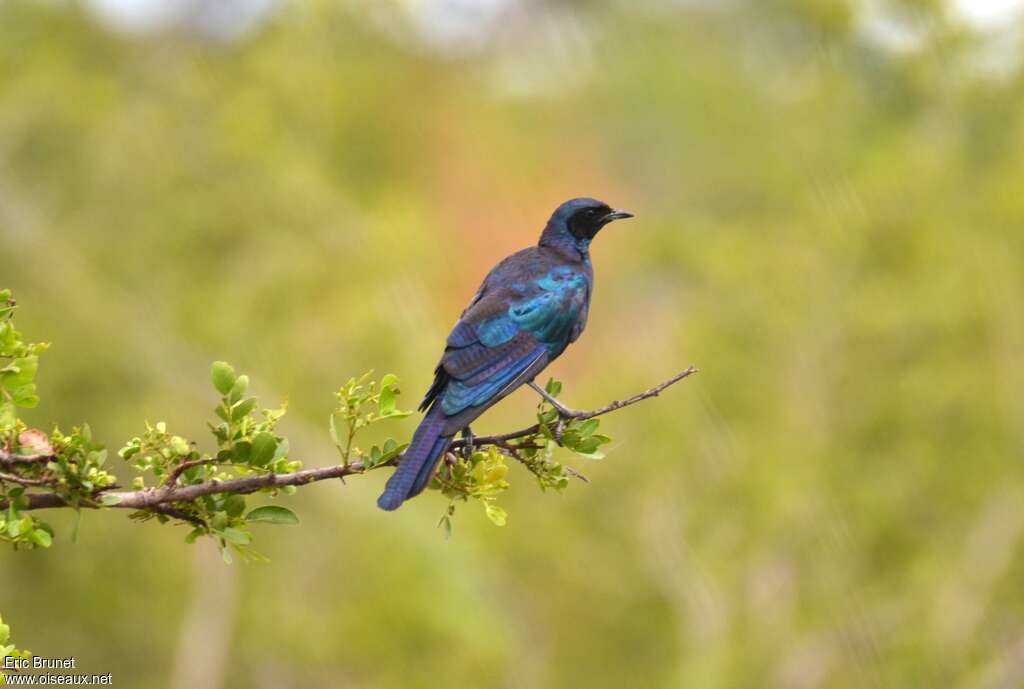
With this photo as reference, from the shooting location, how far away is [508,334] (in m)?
6.35

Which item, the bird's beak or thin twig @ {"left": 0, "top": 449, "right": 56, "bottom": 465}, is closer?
thin twig @ {"left": 0, "top": 449, "right": 56, "bottom": 465}

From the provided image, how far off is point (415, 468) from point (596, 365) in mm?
22085

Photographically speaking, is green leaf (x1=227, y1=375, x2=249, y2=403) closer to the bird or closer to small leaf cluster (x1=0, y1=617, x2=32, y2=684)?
the bird

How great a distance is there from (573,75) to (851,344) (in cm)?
2180

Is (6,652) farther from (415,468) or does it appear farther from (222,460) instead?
(415,468)

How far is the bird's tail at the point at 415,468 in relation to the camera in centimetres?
493

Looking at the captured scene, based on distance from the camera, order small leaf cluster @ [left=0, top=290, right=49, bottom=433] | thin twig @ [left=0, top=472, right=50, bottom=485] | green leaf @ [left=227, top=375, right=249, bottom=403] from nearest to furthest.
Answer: thin twig @ [left=0, top=472, right=50, bottom=485] < small leaf cluster @ [left=0, top=290, right=49, bottom=433] < green leaf @ [left=227, top=375, right=249, bottom=403]

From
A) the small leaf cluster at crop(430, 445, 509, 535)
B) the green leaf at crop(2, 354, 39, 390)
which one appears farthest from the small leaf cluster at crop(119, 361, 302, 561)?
the small leaf cluster at crop(430, 445, 509, 535)

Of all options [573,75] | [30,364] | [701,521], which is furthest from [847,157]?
[30,364]

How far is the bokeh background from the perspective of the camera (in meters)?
20.4

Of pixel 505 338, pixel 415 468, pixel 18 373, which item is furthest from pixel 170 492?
pixel 505 338

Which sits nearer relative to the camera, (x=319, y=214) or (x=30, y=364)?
(x=30, y=364)

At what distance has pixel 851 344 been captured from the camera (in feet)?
82.6

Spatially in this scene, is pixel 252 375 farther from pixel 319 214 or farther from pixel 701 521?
pixel 701 521
